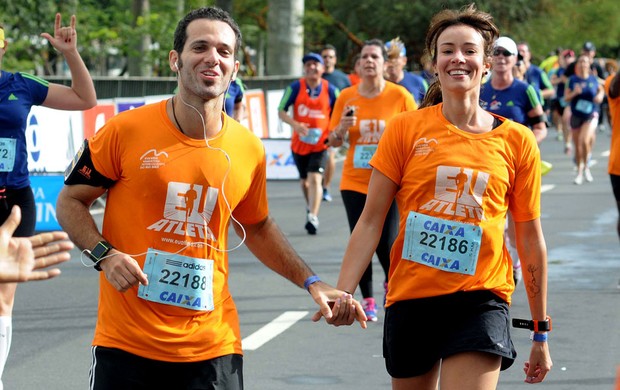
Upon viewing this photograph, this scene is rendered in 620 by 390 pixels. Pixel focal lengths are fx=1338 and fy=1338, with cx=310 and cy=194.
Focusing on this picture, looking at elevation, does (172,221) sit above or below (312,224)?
above

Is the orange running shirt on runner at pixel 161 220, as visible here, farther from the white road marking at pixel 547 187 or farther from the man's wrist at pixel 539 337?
the white road marking at pixel 547 187

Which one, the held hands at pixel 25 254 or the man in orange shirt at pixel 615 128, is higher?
the held hands at pixel 25 254

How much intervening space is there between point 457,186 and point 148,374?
4.56ft

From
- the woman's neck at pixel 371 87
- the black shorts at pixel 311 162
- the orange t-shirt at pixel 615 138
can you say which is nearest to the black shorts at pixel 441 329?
the woman's neck at pixel 371 87

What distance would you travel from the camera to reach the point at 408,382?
5031mm

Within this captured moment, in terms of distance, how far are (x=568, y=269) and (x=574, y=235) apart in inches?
97.1

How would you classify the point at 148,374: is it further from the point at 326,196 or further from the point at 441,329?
the point at 326,196

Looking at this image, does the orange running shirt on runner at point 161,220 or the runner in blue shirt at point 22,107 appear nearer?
the orange running shirt on runner at point 161,220

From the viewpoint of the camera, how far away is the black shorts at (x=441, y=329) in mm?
4992

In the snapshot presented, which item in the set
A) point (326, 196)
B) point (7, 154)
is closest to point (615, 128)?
point (7, 154)

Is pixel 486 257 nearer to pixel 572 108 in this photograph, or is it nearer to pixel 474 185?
pixel 474 185

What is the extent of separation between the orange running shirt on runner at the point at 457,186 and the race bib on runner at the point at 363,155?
4368mm

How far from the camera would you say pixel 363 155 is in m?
9.82

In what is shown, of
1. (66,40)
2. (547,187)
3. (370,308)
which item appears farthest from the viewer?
(547,187)
